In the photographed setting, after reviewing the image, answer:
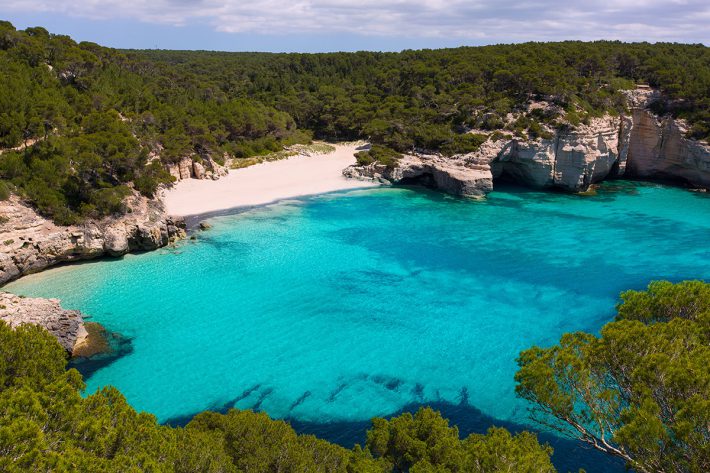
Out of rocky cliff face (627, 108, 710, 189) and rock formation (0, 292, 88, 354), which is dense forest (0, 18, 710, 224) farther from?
rock formation (0, 292, 88, 354)

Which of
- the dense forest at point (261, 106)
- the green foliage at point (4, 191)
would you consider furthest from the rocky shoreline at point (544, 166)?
the green foliage at point (4, 191)

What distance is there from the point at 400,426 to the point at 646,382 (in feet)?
16.7

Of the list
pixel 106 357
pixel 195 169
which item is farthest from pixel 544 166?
pixel 106 357

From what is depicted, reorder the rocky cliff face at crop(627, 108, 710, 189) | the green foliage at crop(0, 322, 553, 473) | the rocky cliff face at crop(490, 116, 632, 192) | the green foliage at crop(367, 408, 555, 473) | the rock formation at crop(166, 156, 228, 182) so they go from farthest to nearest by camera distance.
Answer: the rocky cliff face at crop(627, 108, 710, 189) < the rocky cliff face at crop(490, 116, 632, 192) < the rock formation at crop(166, 156, 228, 182) < the green foliage at crop(367, 408, 555, 473) < the green foliage at crop(0, 322, 553, 473)

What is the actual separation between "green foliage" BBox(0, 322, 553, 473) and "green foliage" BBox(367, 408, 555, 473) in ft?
0.07

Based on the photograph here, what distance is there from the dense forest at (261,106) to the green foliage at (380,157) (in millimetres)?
1894

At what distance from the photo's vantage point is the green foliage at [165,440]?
24.3 feet

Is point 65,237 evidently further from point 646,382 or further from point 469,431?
point 646,382

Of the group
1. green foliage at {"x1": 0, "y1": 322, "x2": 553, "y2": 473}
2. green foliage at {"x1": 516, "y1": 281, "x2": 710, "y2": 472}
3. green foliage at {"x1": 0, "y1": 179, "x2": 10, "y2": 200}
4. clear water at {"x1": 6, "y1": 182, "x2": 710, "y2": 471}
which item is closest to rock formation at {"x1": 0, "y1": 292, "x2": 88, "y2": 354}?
clear water at {"x1": 6, "y1": 182, "x2": 710, "y2": 471}

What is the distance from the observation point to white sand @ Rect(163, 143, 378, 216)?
3625 cm

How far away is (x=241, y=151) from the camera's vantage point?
1928 inches

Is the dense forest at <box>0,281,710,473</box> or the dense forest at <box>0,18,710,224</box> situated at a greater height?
the dense forest at <box>0,18,710,224</box>

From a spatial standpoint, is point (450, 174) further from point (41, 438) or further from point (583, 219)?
point (41, 438)

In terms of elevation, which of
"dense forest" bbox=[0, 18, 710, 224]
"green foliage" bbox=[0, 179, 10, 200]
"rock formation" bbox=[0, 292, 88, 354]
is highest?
"dense forest" bbox=[0, 18, 710, 224]
